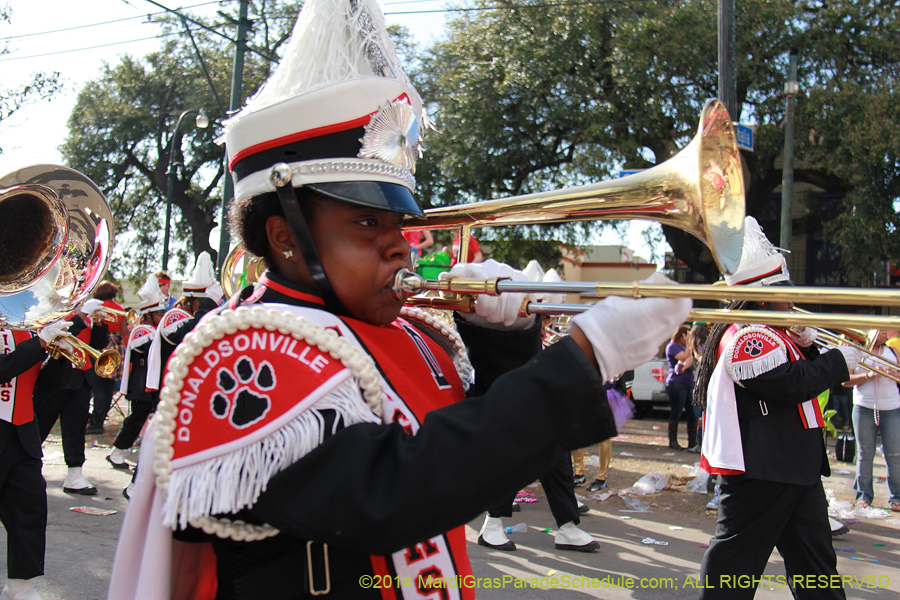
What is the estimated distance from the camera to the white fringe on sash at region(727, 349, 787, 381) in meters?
3.76

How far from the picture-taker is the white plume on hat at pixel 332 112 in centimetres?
160

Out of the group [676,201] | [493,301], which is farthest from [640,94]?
[493,301]

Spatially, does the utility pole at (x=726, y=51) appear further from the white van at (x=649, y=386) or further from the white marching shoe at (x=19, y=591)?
the white marching shoe at (x=19, y=591)

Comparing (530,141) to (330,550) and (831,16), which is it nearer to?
(831,16)

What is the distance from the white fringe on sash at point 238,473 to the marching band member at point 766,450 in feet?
9.32

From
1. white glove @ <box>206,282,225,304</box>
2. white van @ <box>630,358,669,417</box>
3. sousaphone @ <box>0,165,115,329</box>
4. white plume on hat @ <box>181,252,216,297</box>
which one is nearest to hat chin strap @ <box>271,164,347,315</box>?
sousaphone @ <box>0,165,115,329</box>

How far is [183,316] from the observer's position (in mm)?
6945

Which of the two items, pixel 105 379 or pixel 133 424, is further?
pixel 105 379

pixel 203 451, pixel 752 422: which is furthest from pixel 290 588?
pixel 752 422

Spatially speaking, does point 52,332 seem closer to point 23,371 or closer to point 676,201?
point 23,371

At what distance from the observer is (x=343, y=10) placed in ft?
5.70

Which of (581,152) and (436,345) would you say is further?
(581,152)

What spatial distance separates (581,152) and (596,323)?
15.8m

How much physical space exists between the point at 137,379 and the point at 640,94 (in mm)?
11389
